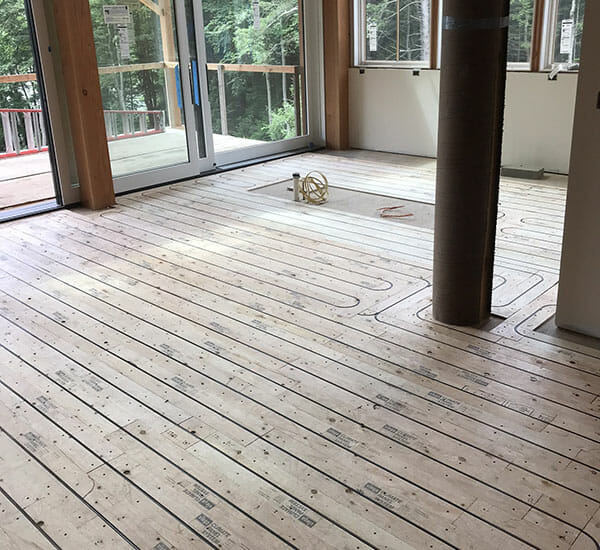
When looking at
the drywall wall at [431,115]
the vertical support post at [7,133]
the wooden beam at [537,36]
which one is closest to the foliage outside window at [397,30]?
the drywall wall at [431,115]

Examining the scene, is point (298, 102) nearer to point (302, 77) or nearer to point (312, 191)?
point (302, 77)

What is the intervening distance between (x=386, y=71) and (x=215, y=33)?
201 cm

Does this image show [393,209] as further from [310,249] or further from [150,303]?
[150,303]

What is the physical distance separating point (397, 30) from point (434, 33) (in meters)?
0.51

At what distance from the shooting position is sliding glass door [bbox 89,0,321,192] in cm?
621

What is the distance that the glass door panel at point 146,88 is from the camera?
6.07 m

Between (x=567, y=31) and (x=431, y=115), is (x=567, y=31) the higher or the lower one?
the higher one

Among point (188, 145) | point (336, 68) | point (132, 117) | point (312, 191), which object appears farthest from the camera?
point (336, 68)

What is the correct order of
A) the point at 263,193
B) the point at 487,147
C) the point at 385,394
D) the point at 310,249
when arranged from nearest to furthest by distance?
the point at 385,394, the point at 487,147, the point at 310,249, the point at 263,193

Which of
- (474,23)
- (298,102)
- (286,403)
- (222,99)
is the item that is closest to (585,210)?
(474,23)

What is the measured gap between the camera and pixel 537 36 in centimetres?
639

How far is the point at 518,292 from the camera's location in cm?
391

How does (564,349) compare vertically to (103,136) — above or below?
below

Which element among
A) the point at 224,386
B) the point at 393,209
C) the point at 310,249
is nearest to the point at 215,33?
the point at 393,209
